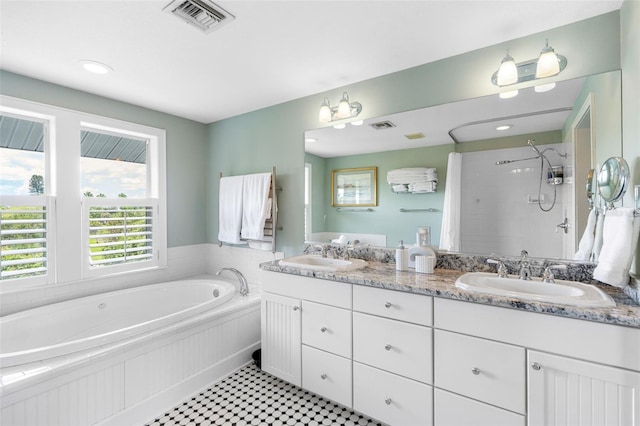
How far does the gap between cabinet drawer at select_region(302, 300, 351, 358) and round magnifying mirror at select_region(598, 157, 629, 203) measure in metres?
Answer: 1.42

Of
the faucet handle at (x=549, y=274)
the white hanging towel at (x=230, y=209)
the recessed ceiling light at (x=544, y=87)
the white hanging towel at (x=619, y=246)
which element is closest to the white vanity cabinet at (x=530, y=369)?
the white hanging towel at (x=619, y=246)

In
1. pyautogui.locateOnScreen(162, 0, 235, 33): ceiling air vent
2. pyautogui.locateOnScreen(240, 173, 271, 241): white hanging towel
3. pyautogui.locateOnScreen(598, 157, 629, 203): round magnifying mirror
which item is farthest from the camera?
pyautogui.locateOnScreen(240, 173, 271, 241): white hanging towel

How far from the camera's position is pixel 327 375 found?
6.17 feet

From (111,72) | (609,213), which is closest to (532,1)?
(609,213)

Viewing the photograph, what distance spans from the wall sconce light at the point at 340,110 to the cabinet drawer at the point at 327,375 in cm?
172

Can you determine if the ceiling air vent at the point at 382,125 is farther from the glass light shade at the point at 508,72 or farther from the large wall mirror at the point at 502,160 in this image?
the glass light shade at the point at 508,72

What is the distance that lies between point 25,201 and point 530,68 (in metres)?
3.56

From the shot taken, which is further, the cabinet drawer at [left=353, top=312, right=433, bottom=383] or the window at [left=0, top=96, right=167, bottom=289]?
the window at [left=0, top=96, right=167, bottom=289]

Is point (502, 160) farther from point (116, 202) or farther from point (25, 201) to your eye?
point (25, 201)

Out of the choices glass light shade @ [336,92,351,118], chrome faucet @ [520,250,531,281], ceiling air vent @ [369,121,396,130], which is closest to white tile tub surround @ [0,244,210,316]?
glass light shade @ [336,92,351,118]

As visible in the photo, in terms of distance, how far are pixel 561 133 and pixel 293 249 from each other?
2.12m

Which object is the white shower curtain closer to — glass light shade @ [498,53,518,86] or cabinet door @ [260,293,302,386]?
glass light shade @ [498,53,518,86]

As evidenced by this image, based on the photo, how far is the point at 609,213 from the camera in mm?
1394

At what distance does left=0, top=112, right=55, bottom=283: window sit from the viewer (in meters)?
2.18
